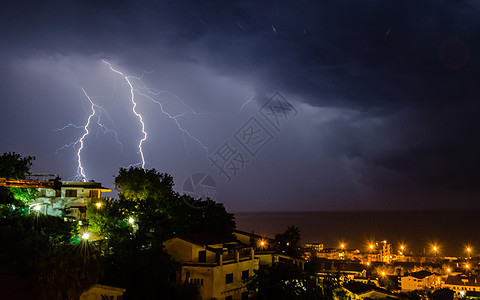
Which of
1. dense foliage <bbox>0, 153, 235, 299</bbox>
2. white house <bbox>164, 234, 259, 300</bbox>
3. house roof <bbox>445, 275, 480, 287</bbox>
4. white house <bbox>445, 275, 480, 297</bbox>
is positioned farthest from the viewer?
house roof <bbox>445, 275, 480, 287</bbox>

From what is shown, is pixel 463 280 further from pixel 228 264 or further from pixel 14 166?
pixel 14 166

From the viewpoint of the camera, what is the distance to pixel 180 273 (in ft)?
59.6

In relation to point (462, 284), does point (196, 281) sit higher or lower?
higher

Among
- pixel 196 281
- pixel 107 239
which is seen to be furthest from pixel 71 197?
pixel 196 281

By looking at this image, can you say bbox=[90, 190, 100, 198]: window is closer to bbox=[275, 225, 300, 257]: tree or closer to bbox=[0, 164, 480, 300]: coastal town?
bbox=[0, 164, 480, 300]: coastal town

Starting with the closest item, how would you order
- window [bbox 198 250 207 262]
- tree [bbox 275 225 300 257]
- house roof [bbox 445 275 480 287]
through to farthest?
window [bbox 198 250 207 262] → tree [bbox 275 225 300 257] → house roof [bbox 445 275 480 287]

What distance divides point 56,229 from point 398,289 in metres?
26.9

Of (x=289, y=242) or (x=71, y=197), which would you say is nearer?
(x=289, y=242)

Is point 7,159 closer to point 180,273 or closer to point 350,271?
point 180,273

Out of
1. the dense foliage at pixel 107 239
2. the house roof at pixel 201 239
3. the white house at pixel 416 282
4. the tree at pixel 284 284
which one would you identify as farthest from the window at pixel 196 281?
the white house at pixel 416 282

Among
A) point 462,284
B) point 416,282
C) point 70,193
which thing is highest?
point 70,193

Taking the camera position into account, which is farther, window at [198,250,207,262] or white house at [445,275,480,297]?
white house at [445,275,480,297]

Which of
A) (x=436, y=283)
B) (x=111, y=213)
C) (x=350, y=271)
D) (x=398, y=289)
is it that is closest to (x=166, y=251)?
(x=111, y=213)

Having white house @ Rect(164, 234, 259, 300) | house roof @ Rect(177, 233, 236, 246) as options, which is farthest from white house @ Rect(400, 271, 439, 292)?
house roof @ Rect(177, 233, 236, 246)
